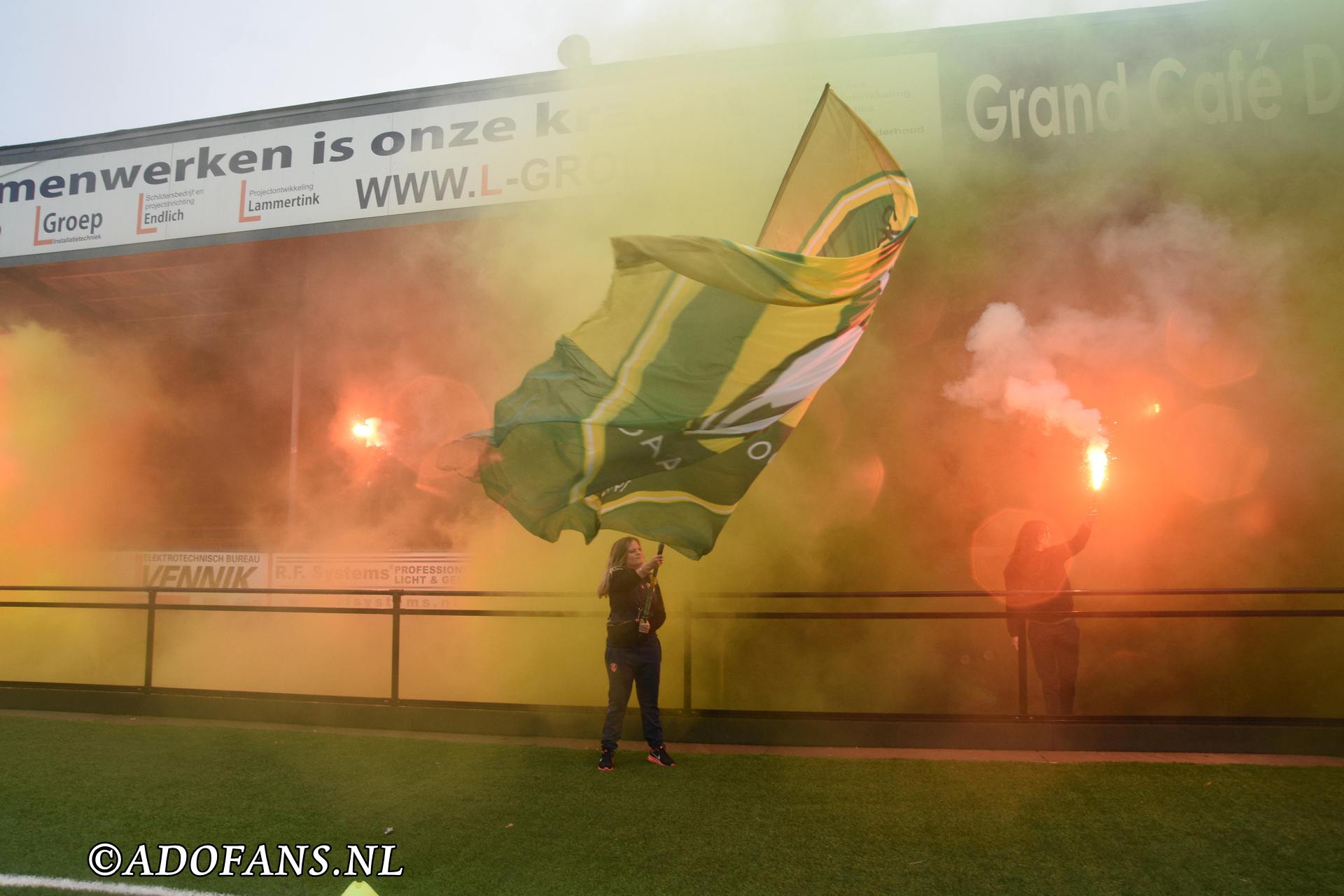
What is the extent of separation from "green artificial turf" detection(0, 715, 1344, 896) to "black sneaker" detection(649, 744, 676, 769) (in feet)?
0.32

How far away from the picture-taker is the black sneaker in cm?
514

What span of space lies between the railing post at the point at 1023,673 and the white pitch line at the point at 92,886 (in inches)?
179

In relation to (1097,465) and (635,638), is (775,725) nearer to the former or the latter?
(635,638)

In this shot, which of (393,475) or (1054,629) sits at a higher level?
(393,475)

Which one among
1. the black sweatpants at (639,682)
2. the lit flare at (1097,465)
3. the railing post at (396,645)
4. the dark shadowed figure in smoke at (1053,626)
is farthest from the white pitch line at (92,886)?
the lit flare at (1097,465)

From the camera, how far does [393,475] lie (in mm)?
9195

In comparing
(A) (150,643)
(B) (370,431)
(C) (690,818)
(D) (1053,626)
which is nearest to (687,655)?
(C) (690,818)

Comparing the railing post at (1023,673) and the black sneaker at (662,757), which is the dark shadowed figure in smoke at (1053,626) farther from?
the black sneaker at (662,757)

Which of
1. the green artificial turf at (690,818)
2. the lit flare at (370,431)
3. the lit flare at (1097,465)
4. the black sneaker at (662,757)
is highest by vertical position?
the lit flare at (370,431)

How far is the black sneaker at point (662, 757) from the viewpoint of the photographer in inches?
202

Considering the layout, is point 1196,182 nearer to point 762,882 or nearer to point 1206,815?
point 1206,815

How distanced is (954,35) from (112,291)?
30.9 ft

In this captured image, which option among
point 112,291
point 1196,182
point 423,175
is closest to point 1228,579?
point 1196,182

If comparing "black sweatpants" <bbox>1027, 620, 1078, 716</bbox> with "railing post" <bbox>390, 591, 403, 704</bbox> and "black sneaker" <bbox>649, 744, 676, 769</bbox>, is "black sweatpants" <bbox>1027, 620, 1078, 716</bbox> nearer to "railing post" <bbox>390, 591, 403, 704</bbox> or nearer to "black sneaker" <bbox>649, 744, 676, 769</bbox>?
"black sneaker" <bbox>649, 744, 676, 769</bbox>
